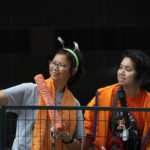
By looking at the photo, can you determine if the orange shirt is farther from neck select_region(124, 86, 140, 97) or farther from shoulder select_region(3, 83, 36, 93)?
shoulder select_region(3, 83, 36, 93)

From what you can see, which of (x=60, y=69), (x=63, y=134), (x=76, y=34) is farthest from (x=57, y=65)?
(x=76, y=34)

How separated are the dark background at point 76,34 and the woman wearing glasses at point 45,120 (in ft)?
13.3

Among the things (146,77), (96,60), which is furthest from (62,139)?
(96,60)

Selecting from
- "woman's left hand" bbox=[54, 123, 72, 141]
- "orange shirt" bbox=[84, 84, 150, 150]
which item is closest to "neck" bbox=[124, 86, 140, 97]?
"orange shirt" bbox=[84, 84, 150, 150]

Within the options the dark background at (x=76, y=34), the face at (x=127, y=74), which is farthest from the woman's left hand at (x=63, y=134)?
the dark background at (x=76, y=34)

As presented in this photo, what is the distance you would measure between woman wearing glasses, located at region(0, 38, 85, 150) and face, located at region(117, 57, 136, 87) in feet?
1.74

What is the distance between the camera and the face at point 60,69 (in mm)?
4457

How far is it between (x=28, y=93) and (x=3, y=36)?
4.59m

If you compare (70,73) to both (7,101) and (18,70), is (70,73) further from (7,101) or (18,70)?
(18,70)

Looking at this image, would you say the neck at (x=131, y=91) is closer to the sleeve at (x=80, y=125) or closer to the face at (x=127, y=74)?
the face at (x=127, y=74)

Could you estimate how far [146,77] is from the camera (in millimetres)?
4848

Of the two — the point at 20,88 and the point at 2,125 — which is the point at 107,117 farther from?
the point at 2,125

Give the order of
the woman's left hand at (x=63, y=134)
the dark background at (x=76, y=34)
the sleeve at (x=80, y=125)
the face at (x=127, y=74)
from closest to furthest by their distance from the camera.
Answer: the woman's left hand at (x=63, y=134), the sleeve at (x=80, y=125), the face at (x=127, y=74), the dark background at (x=76, y=34)

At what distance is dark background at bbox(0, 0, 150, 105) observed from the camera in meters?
8.45
